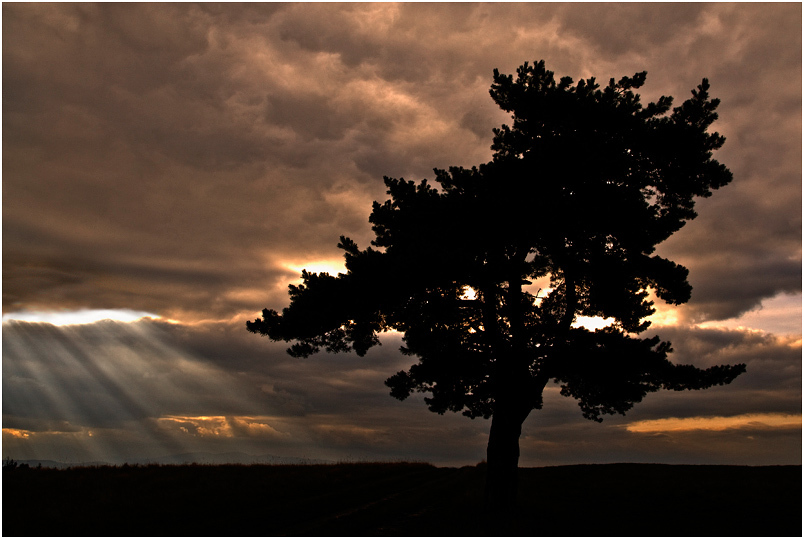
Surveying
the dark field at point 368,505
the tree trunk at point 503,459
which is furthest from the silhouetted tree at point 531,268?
the dark field at point 368,505

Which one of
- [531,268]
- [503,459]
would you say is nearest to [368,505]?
[503,459]

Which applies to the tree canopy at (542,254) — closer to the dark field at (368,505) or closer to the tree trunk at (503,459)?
the tree trunk at (503,459)

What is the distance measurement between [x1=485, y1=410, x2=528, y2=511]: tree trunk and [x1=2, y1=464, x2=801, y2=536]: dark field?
0.55 m

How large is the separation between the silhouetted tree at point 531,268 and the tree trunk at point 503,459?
4 cm

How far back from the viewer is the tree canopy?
1698cm

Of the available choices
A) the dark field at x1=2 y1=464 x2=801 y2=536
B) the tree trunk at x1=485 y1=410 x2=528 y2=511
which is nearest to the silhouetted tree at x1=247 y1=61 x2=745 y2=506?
the tree trunk at x1=485 y1=410 x2=528 y2=511

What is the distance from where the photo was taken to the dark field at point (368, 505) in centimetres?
1455


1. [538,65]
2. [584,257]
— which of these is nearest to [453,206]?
[584,257]

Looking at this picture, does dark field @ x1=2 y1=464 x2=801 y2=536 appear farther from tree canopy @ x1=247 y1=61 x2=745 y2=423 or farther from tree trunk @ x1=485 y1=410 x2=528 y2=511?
tree canopy @ x1=247 y1=61 x2=745 y2=423

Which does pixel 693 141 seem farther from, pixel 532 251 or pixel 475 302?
pixel 475 302

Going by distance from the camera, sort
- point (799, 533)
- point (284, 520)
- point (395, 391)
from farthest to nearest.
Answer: point (395, 391), point (284, 520), point (799, 533)

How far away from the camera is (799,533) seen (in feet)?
47.0

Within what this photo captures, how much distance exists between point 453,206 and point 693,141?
8.49 metres

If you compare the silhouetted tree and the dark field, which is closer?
the dark field
